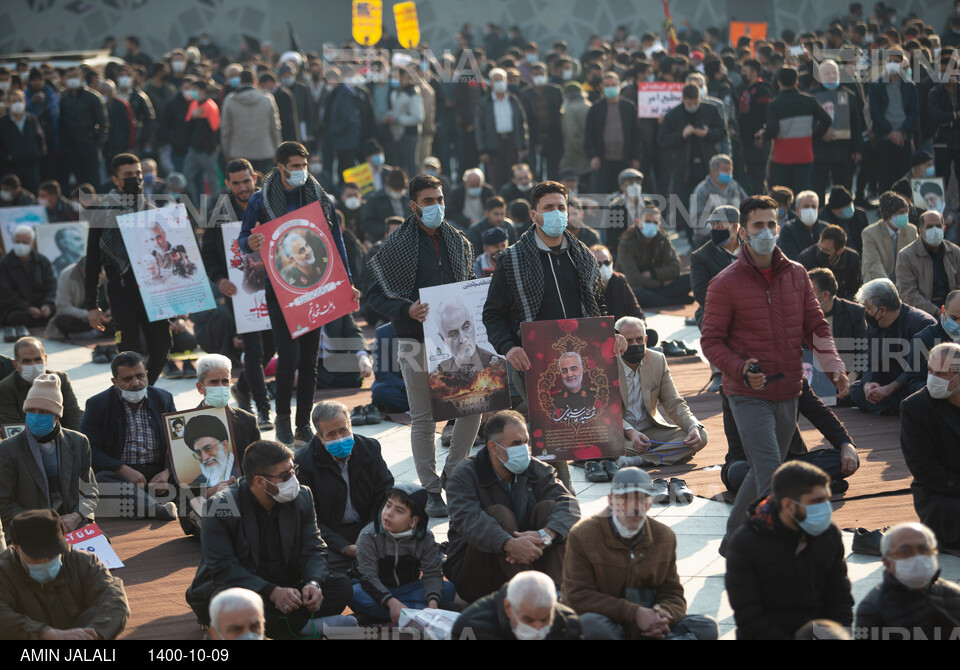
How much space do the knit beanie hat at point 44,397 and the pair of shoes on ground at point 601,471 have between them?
3.62 metres

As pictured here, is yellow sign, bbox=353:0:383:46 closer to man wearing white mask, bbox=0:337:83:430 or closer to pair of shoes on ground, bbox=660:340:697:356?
pair of shoes on ground, bbox=660:340:697:356

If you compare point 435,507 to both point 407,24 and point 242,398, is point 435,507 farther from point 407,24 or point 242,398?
point 407,24

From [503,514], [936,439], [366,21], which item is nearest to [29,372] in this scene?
[503,514]

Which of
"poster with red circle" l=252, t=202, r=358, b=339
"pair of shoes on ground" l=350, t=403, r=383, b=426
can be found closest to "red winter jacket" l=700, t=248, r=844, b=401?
"poster with red circle" l=252, t=202, r=358, b=339

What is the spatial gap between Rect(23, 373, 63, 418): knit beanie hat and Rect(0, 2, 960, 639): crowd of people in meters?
0.01

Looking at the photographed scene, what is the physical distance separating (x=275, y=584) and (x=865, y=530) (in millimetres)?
3399

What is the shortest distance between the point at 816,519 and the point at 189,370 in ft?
27.5

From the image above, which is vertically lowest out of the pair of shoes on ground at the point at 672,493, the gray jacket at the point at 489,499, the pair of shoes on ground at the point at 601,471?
the pair of shoes on ground at the point at 601,471

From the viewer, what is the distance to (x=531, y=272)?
7.31 metres

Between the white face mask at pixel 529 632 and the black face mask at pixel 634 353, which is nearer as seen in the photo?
the white face mask at pixel 529 632

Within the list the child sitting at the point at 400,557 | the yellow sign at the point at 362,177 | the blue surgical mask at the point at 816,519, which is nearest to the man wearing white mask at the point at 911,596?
the blue surgical mask at the point at 816,519

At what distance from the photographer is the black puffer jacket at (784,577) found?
5.56 metres

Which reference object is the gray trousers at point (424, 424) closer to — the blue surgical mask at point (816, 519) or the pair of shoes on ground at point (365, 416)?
the pair of shoes on ground at point (365, 416)

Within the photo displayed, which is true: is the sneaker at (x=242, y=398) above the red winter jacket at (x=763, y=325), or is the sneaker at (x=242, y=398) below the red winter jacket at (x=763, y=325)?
below
